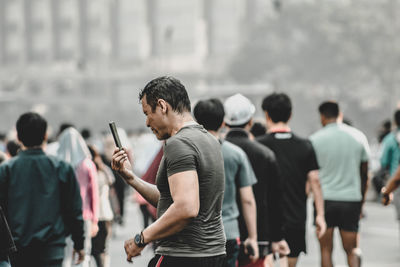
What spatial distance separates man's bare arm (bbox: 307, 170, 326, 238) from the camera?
7.70 metres

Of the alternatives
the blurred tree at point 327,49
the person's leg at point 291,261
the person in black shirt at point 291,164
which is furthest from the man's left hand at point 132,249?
the blurred tree at point 327,49

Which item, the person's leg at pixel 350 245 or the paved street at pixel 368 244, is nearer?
the person's leg at pixel 350 245

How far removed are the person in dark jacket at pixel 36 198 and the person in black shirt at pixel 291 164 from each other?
6.02 ft

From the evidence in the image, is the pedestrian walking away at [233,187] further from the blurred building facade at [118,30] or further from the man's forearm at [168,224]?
the blurred building facade at [118,30]

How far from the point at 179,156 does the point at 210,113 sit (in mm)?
2273

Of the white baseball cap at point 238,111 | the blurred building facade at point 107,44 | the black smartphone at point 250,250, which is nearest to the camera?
the black smartphone at point 250,250

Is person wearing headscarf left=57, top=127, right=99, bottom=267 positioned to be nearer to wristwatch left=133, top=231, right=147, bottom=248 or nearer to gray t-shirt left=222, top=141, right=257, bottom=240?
gray t-shirt left=222, top=141, right=257, bottom=240

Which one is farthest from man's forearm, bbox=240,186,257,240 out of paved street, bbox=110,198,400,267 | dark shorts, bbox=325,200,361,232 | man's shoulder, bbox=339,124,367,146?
paved street, bbox=110,198,400,267

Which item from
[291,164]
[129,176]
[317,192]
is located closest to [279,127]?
[291,164]

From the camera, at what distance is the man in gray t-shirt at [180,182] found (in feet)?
13.5

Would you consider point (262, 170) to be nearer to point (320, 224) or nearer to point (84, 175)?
point (320, 224)

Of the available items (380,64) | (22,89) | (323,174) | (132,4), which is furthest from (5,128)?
(323,174)

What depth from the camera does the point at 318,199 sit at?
7805 millimetres

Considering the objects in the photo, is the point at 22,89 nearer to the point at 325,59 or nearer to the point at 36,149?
the point at 325,59
